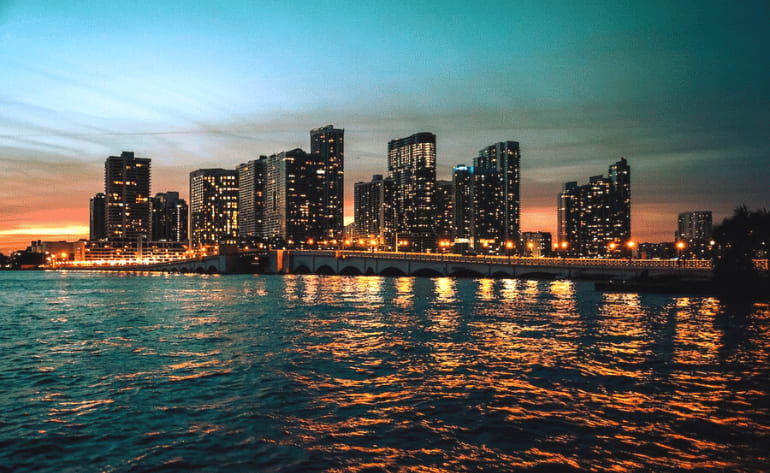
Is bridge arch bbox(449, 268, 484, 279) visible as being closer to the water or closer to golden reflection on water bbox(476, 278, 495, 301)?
golden reflection on water bbox(476, 278, 495, 301)

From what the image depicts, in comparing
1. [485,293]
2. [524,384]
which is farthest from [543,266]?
[524,384]

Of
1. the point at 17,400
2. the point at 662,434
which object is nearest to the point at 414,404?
the point at 662,434

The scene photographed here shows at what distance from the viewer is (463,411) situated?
69.6 ft

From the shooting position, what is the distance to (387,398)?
2305cm

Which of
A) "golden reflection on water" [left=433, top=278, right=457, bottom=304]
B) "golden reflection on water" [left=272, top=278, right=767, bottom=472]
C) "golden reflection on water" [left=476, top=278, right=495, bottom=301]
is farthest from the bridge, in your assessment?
"golden reflection on water" [left=272, top=278, right=767, bottom=472]

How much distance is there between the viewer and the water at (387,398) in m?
16.4

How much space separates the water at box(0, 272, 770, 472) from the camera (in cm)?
1638

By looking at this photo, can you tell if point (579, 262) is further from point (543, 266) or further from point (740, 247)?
point (740, 247)

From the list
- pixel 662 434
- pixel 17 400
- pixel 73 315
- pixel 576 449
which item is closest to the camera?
pixel 576 449

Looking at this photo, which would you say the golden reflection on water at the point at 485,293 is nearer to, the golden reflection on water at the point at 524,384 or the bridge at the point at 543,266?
the bridge at the point at 543,266

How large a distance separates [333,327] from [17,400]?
27965mm

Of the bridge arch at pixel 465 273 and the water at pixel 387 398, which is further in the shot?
the bridge arch at pixel 465 273

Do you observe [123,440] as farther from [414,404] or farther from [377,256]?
[377,256]

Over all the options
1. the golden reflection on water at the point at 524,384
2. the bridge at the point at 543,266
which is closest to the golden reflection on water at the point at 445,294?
the golden reflection on water at the point at 524,384
